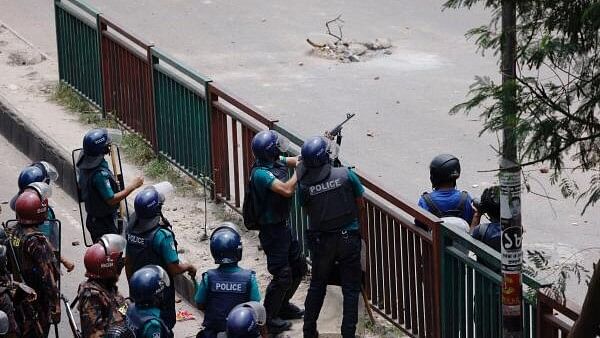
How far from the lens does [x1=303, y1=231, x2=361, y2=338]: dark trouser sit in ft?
31.8

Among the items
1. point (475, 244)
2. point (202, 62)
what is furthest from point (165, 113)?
point (475, 244)

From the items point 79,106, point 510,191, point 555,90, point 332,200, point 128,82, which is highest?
point 555,90

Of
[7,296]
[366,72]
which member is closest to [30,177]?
[7,296]

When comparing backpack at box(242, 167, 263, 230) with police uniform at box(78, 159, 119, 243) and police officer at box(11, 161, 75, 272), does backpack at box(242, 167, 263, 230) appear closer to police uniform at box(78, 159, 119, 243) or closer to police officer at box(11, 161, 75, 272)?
police uniform at box(78, 159, 119, 243)

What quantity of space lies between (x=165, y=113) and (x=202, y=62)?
399 cm

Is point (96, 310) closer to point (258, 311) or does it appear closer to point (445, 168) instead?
point (258, 311)

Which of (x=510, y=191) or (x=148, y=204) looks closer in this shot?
(x=510, y=191)

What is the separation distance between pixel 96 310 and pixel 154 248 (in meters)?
0.96

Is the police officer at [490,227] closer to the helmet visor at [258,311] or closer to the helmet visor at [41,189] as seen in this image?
A: the helmet visor at [258,311]

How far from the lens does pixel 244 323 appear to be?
7.80 metres

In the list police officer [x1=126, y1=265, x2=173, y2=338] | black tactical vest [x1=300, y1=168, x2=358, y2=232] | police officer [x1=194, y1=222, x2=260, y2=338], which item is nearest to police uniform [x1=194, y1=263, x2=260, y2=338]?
police officer [x1=194, y1=222, x2=260, y2=338]

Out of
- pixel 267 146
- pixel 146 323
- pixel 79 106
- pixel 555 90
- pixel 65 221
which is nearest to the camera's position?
pixel 555 90

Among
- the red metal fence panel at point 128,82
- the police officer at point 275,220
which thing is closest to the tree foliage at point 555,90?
the police officer at point 275,220

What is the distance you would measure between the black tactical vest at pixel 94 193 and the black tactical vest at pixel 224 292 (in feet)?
7.06
